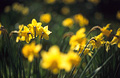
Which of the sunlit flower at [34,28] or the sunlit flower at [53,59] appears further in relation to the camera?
the sunlit flower at [34,28]

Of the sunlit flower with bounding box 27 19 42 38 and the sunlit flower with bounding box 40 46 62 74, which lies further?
the sunlit flower with bounding box 27 19 42 38

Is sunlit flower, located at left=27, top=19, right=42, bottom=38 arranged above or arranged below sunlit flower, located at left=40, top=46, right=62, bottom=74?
above

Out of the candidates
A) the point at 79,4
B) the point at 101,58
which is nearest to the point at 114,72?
the point at 101,58

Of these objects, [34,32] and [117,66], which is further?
[117,66]

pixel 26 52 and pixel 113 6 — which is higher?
pixel 113 6

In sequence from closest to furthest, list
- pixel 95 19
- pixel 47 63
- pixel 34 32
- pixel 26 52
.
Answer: pixel 47 63 < pixel 26 52 < pixel 34 32 < pixel 95 19

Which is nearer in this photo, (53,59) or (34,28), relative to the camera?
(53,59)

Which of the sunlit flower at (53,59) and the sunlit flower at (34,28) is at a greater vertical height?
the sunlit flower at (34,28)

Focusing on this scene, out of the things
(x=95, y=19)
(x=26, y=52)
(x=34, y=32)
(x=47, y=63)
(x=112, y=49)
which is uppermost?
(x=95, y=19)

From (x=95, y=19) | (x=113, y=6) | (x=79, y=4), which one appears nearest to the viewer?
(x=95, y=19)

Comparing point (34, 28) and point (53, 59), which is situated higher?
point (34, 28)

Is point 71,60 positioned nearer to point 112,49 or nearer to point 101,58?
point 101,58
